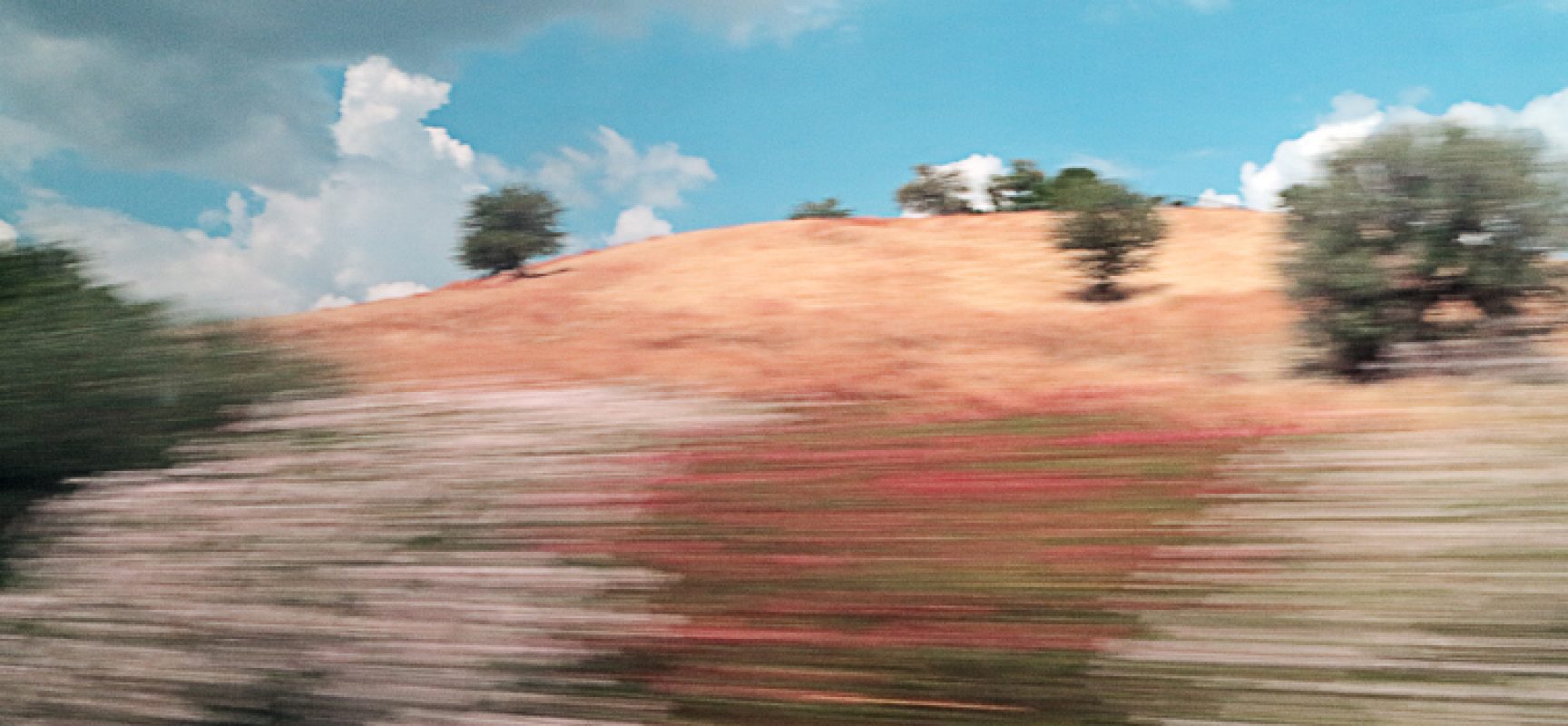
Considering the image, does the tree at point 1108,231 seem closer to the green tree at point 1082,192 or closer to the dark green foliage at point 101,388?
the green tree at point 1082,192

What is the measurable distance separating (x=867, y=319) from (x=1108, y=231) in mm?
11207

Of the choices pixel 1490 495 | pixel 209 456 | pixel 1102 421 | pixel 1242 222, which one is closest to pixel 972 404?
pixel 1102 421

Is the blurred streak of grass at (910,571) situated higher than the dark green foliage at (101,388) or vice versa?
the dark green foliage at (101,388)

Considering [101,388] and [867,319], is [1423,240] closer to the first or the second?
[867,319]

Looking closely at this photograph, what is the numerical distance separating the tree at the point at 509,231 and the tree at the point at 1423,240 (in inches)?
1436

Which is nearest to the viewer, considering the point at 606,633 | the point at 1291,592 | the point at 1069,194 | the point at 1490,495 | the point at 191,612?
the point at 1291,592

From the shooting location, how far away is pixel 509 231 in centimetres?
4753

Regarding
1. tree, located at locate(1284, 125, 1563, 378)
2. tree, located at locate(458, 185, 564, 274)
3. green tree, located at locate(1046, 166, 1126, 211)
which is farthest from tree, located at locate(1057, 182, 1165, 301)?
tree, located at locate(458, 185, 564, 274)

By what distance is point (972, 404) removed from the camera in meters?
5.12

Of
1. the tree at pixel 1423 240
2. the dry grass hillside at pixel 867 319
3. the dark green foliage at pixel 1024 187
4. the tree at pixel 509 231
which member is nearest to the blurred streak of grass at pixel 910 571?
the dry grass hillside at pixel 867 319

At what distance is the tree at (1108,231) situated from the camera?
3347cm

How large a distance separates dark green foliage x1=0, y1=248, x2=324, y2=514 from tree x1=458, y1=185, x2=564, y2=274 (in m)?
41.3

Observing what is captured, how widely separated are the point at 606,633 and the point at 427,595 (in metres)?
0.72

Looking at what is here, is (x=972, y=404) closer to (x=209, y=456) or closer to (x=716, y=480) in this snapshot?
(x=716, y=480)
